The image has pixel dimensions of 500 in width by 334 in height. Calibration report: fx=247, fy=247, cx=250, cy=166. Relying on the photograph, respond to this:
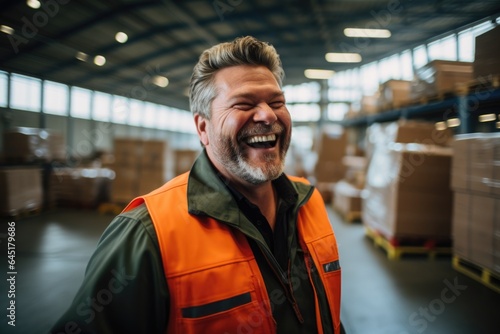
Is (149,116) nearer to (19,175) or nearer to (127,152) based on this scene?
(127,152)

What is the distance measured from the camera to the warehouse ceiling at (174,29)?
6.23 ft

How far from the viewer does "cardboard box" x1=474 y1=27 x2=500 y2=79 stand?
254cm

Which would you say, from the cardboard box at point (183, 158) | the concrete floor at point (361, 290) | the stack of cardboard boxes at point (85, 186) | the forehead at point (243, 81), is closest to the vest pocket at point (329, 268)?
the forehead at point (243, 81)

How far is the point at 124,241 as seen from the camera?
1008 millimetres

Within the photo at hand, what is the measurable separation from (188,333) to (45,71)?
2.14 meters

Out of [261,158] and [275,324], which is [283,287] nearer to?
[275,324]

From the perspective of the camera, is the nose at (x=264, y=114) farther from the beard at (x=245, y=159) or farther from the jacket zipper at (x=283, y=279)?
the jacket zipper at (x=283, y=279)

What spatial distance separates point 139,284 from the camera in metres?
0.96

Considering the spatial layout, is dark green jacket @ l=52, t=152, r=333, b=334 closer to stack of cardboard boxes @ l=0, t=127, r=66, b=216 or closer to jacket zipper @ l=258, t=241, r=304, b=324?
jacket zipper @ l=258, t=241, r=304, b=324

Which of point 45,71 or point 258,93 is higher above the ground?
point 45,71

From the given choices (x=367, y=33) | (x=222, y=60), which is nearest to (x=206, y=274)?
(x=222, y=60)

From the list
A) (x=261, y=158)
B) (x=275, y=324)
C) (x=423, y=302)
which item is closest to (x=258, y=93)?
(x=261, y=158)

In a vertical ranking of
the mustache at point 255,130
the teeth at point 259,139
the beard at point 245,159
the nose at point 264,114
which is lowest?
the beard at point 245,159

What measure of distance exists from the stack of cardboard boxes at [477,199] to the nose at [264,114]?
2.92 meters
